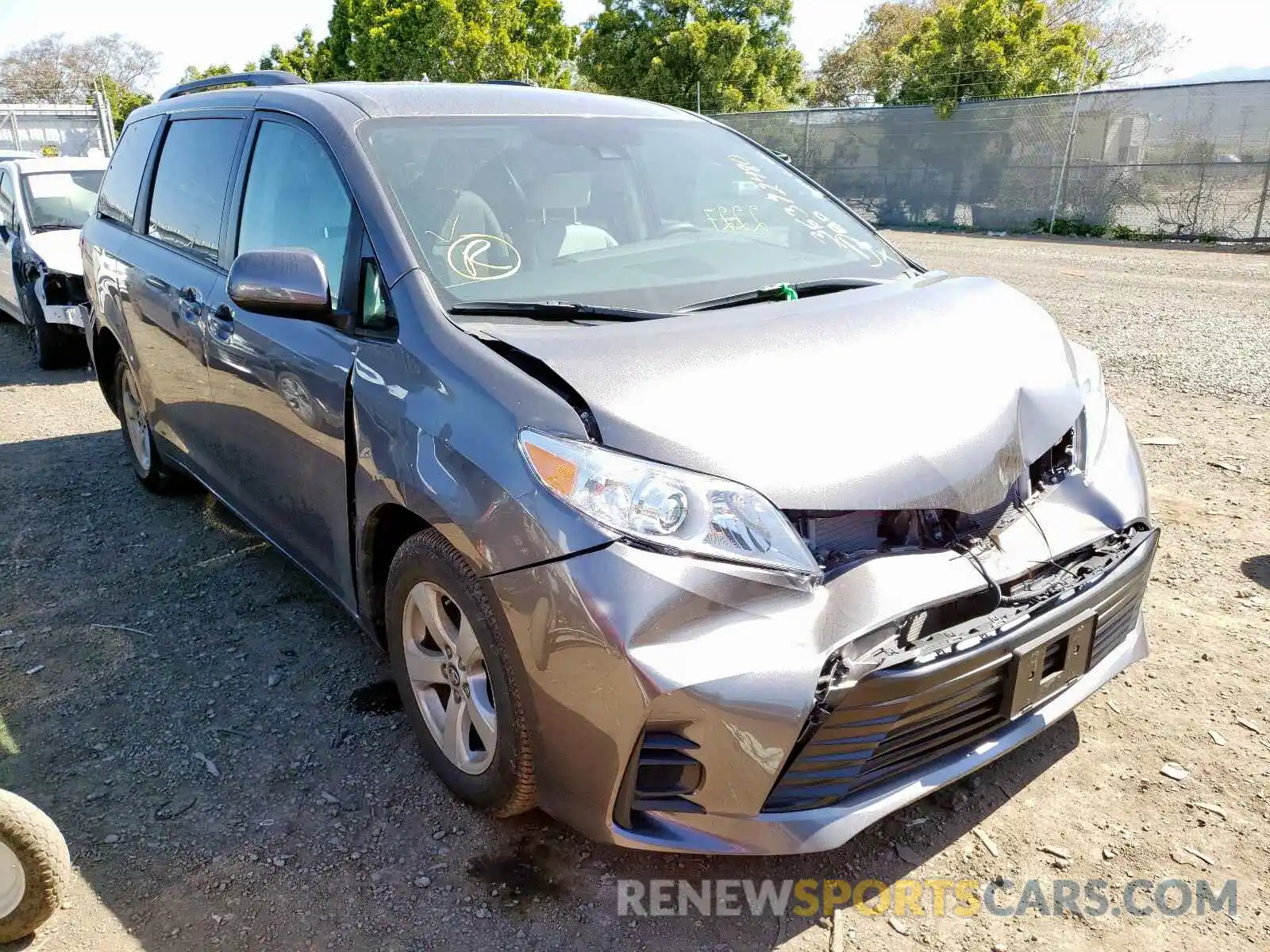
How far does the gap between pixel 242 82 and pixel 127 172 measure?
1.13 meters

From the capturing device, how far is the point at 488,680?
7.55 ft

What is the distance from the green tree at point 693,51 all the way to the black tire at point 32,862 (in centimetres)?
2988

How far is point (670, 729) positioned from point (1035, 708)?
950 mm

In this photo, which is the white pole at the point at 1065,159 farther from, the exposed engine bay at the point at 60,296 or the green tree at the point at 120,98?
the green tree at the point at 120,98

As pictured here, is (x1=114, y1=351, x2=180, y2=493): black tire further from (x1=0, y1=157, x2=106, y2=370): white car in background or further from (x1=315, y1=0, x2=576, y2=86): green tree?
(x1=315, y1=0, x2=576, y2=86): green tree

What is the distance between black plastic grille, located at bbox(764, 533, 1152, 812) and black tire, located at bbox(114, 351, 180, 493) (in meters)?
3.84

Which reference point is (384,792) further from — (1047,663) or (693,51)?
(693,51)

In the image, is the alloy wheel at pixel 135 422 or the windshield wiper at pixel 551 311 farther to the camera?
the alloy wheel at pixel 135 422

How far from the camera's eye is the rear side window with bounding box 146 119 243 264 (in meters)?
3.64

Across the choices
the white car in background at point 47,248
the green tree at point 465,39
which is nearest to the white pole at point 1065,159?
the white car in background at point 47,248

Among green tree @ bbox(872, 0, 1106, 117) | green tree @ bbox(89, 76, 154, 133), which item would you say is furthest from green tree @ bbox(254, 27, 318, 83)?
green tree @ bbox(872, 0, 1106, 117)

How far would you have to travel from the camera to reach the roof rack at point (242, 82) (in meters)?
3.65

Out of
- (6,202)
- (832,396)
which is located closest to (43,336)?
(6,202)

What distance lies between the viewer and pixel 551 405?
213 centimetres
